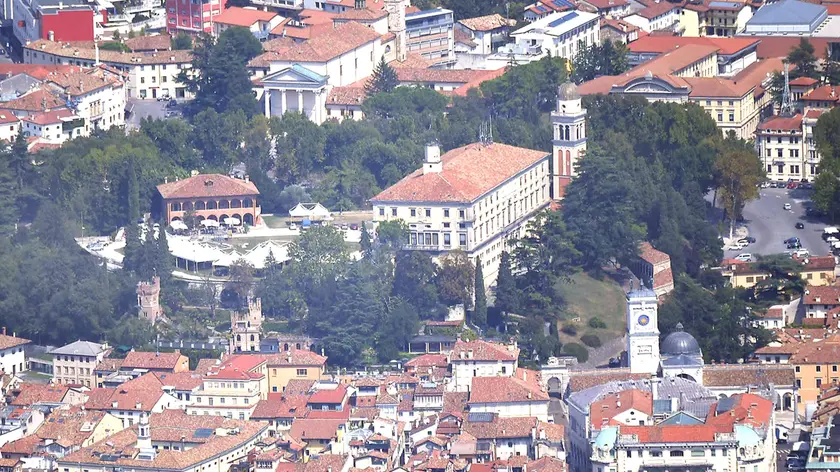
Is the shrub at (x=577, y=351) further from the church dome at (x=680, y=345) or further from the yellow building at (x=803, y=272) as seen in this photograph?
the yellow building at (x=803, y=272)

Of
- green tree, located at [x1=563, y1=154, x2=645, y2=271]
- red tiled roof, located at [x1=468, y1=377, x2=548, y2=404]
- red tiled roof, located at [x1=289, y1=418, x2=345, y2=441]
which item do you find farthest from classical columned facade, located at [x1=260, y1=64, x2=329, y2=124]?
red tiled roof, located at [x1=289, y1=418, x2=345, y2=441]

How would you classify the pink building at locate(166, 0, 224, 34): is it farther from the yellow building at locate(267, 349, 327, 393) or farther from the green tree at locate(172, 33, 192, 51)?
the yellow building at locate(267, 349, 327, 393)

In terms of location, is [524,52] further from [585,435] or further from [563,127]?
[585,435]

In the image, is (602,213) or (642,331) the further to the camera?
(602,213)

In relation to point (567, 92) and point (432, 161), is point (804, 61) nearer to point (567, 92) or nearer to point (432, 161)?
point (567, 92)

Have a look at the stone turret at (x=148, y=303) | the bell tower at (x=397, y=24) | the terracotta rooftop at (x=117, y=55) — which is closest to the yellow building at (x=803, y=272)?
the stone turret at (x=148, y=303)

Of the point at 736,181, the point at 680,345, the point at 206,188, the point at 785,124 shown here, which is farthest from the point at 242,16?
the point at 680,345

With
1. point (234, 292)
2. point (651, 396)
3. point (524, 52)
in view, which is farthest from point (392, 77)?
point (651, 396)
